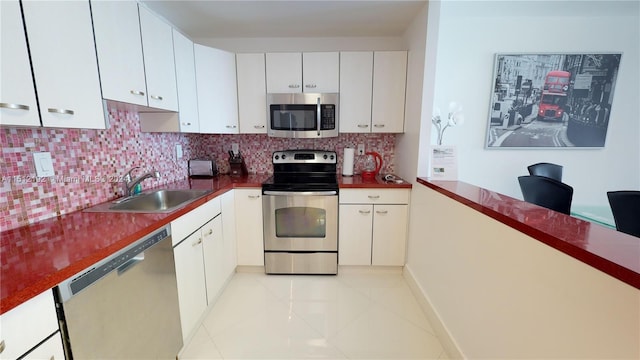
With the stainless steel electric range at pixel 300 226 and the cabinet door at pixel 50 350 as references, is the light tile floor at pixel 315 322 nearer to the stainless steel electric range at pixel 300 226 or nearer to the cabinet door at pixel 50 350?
the stainless steel electric range at pixel 300 226

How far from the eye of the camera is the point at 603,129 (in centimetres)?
254

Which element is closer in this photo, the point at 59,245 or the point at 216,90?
the point at 59,245

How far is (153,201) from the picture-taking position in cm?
181

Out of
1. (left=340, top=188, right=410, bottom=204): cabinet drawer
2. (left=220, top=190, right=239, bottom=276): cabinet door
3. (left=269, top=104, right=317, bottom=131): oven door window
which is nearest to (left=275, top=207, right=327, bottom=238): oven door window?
(left=340, top=188, right=410, bottom=204): cabinet drawer

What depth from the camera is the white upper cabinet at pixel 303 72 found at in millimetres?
2303

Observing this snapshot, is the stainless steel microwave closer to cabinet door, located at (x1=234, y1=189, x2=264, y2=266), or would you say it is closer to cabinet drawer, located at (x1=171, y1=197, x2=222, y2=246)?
cabinet door, located at (x1=234, y1=189, x2=264, y2=266)

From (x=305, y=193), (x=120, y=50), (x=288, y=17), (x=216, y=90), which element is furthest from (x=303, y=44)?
(x=120, y=50)

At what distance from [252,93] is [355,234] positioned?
1705 millimetres

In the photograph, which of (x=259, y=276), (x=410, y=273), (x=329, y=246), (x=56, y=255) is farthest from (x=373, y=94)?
(x=56, y=255)

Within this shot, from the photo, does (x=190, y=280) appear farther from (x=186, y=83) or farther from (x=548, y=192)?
(x=548, y=192)

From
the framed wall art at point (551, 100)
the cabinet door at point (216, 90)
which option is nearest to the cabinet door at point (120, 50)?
the cabinet door at point (216, 90)

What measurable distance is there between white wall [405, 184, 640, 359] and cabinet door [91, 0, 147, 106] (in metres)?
1.96

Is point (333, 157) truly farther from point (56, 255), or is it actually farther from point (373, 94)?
point (56, 255)

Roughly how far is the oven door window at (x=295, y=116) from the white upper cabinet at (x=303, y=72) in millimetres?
181
